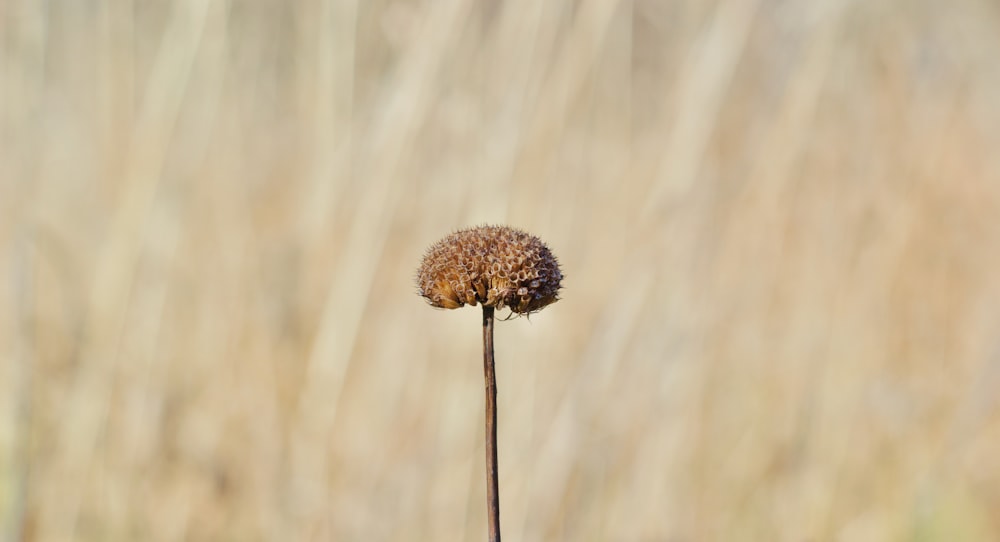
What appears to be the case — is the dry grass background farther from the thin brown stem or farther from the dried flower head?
the thin brown stem

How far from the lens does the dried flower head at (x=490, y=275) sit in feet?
2.62

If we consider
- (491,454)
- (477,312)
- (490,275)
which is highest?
(477,312)

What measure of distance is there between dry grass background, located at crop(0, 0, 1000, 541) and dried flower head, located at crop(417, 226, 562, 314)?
96cm

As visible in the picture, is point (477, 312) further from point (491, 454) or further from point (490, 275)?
point (491, 454)

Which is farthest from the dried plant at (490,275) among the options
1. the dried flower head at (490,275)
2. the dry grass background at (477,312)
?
the dry grass background at (477,312)

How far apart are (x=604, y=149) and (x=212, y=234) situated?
3.02ft

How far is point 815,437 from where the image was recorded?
1960 millimetres

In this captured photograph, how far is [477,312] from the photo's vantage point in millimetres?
1981

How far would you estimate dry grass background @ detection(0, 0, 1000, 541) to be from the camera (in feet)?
5.88

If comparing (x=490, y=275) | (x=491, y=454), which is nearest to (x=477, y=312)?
(x=490, y=275)

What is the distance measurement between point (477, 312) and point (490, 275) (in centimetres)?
119

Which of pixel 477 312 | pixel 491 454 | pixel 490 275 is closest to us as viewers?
pixel 491 454

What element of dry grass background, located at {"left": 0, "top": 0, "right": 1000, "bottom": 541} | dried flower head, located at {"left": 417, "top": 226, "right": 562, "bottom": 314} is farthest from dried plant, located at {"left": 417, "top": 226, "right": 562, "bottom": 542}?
→ dry grass background, located at {"left": 0, "top": 0, "right": 1000, "bottom": 541}

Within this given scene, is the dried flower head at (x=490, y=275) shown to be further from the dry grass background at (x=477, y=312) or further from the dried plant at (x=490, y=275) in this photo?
the dry grass background at (x=477, y=312)
